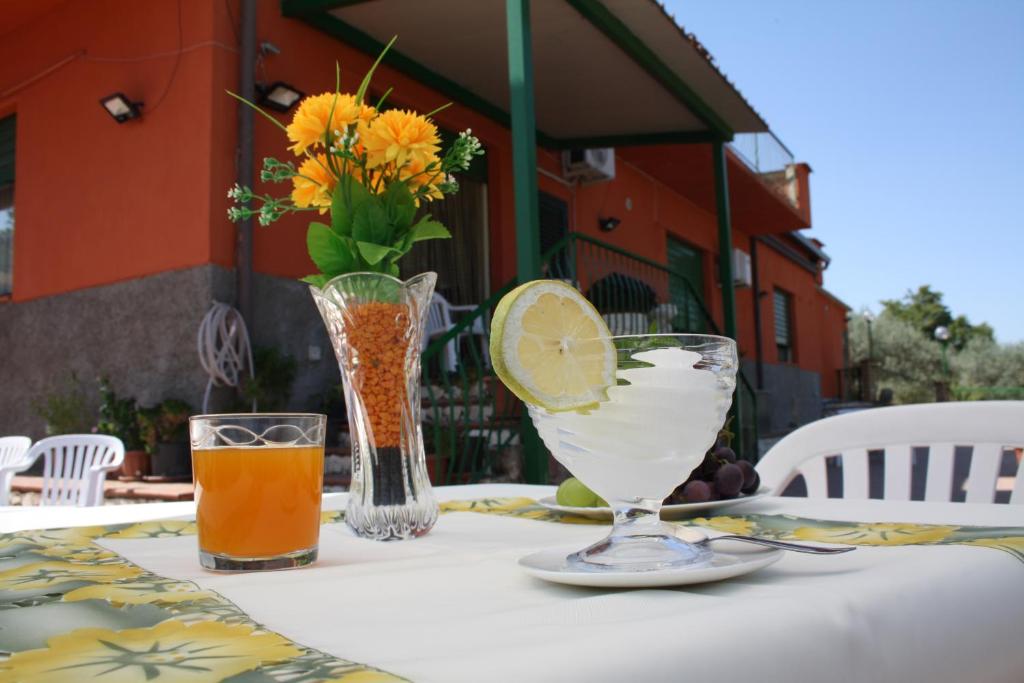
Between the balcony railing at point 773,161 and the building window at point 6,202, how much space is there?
32.4ft

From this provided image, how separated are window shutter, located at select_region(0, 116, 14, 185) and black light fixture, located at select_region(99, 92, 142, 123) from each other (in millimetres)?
1989

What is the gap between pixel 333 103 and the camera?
3.34ft

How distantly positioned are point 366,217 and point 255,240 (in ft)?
15.3

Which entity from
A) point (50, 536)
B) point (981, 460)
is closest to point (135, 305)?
point (50, 536)

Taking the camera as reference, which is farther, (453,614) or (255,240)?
(255,240)

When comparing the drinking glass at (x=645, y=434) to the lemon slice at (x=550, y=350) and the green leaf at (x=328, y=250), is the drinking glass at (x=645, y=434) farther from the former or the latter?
the green leaf at (x=328, y=250)

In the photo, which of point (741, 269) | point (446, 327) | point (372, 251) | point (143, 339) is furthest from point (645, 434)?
point (741, 269)

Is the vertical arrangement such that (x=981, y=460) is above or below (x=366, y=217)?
below

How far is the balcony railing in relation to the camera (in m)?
13.1

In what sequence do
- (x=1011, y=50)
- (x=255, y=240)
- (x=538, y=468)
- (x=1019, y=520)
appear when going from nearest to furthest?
(x=1019, y=520) < (x=538, y=468) < (x=255, y=240) < (x=1011, y=50)

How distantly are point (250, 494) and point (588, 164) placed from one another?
8.12 meters

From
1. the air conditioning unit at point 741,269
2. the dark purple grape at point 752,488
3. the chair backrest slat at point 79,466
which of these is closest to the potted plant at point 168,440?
the chair backrest slat at point 79,466

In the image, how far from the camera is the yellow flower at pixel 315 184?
106 centimetres

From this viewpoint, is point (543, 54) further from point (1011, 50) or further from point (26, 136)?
point (1011, 50)
